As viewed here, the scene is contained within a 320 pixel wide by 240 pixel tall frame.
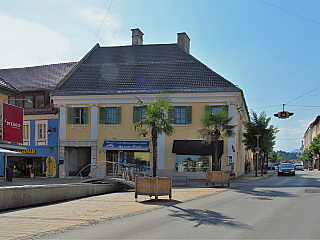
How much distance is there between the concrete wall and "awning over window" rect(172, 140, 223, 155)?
1168 centimetres

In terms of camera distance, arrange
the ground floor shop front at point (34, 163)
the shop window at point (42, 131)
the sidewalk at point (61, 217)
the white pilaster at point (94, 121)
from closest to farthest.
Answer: the sidewalk at point (61, 217) → the white pilaster at point (94, 121) → the ground floor shop front at point (34, 163) → the shop window at point (42, 131)

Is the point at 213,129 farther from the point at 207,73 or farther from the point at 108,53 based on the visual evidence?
the point at 108,53

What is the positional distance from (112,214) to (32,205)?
4559 mm

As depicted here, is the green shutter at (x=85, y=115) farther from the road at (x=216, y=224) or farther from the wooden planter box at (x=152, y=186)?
the road at (x=216, y=224)

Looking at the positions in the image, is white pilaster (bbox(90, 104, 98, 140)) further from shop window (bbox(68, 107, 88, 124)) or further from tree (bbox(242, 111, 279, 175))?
tree (bbox(242, 111, 279, 175))

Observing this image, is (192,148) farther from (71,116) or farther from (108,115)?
(71,116)

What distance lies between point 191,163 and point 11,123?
1459cm

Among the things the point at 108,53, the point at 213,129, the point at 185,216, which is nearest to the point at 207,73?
the point at 213,129

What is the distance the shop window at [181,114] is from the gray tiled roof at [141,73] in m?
1.62

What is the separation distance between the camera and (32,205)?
1386cm

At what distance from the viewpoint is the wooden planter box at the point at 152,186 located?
14.4 m

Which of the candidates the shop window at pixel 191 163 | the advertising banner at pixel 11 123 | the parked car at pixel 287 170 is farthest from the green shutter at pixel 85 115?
the parked car at pixel 287 170

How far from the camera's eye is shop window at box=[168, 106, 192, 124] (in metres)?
30.6

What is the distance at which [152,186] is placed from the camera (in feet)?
47.4
